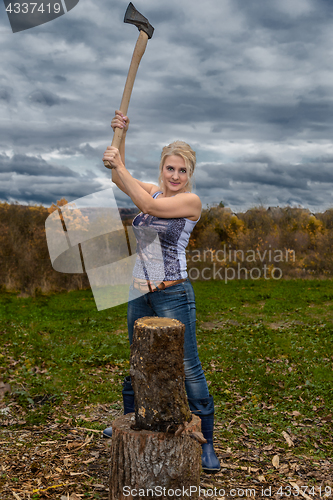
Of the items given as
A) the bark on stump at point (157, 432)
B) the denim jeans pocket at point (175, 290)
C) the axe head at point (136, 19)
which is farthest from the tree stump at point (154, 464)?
the axe head at point (136, 19)

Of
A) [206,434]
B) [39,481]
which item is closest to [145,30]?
[206,434]

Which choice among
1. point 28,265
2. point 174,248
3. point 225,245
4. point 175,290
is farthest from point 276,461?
point 225,245

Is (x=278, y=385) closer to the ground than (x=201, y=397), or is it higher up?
closer to the ground

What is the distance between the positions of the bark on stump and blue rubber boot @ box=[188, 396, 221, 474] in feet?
1.64

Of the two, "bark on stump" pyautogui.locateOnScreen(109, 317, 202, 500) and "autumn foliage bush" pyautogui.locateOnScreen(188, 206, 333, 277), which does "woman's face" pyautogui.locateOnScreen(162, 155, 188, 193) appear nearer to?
"bark on stump" pyautogui.locateOnScreen(109, 317, 202, 500)

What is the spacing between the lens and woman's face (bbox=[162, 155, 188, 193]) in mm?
3453

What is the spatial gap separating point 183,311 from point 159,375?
0.63 meters

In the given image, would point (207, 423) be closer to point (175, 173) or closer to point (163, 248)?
point (163, 248)

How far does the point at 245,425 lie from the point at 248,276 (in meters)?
14.6

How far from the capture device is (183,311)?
342 centimetres

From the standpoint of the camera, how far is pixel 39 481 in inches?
141

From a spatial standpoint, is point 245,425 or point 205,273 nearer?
point 245,425

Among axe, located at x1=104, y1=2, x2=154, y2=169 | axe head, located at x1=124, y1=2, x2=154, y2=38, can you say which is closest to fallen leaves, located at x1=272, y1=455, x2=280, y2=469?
axe, located at x1=104, y1=2, x2=154, y2=169

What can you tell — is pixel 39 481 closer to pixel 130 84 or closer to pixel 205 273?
pixel 130 84
